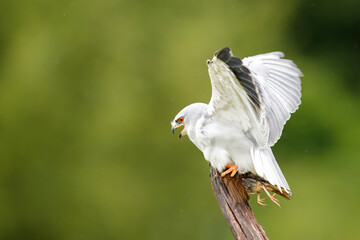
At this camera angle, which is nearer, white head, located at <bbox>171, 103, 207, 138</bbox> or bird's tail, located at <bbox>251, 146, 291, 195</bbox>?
bird's tail, located at <bbox>251, 146, 291, 195</bbox>

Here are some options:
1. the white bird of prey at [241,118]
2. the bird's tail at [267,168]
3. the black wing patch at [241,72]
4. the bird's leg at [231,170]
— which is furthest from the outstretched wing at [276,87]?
the black wing patch at [241,72]

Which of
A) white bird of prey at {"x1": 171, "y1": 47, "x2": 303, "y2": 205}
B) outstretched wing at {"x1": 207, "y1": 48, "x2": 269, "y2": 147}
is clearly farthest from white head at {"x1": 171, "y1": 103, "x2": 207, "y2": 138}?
outstretched wing at {"x1": 207, "y1": 48, "x2": 269, "y2": 147}

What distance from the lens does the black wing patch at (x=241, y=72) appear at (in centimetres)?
277

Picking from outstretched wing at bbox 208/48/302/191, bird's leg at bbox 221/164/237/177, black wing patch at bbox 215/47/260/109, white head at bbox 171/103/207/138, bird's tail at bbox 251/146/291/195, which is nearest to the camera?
black wing patch at bbox 215/47/260/109

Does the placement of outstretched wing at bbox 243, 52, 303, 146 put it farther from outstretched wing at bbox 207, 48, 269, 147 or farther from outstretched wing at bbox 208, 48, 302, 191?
outstretched wing at bbox 207, 48, 269, 147

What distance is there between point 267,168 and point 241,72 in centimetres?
66

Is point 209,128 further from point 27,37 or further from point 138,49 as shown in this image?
point 27,37

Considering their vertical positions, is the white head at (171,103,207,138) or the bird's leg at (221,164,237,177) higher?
the white head at (171,103,207,138)

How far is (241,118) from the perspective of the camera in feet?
10.8

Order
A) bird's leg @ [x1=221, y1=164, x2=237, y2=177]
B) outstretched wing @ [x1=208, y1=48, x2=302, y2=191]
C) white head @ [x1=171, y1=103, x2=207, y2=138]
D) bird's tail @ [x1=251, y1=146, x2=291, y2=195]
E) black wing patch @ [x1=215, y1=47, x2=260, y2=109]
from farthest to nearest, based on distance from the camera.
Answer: white head @ [x1=171, y1=103, x2=207, y2=138], bird's leg @ [x1=221, y1=164, x2=237, y2=177], bird's tail @ [x1=251, y1=146, x2=291, y2=195], outstretched wing @ [x1=208, y1=48, x2=302, y2=191], black wing patch @ [x1=215, y1=47, x2=260, y2=109]

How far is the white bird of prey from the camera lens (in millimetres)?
2926

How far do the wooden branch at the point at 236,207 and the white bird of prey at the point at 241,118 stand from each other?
6cm

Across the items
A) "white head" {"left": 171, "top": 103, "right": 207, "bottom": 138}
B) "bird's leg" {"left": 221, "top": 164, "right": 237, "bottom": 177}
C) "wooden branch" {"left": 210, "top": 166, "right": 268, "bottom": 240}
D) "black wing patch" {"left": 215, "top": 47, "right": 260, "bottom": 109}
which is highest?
"white head" {"left": 171, "top": 103, "right": 207, "bottom": 138}

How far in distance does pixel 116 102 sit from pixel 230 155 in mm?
3540
